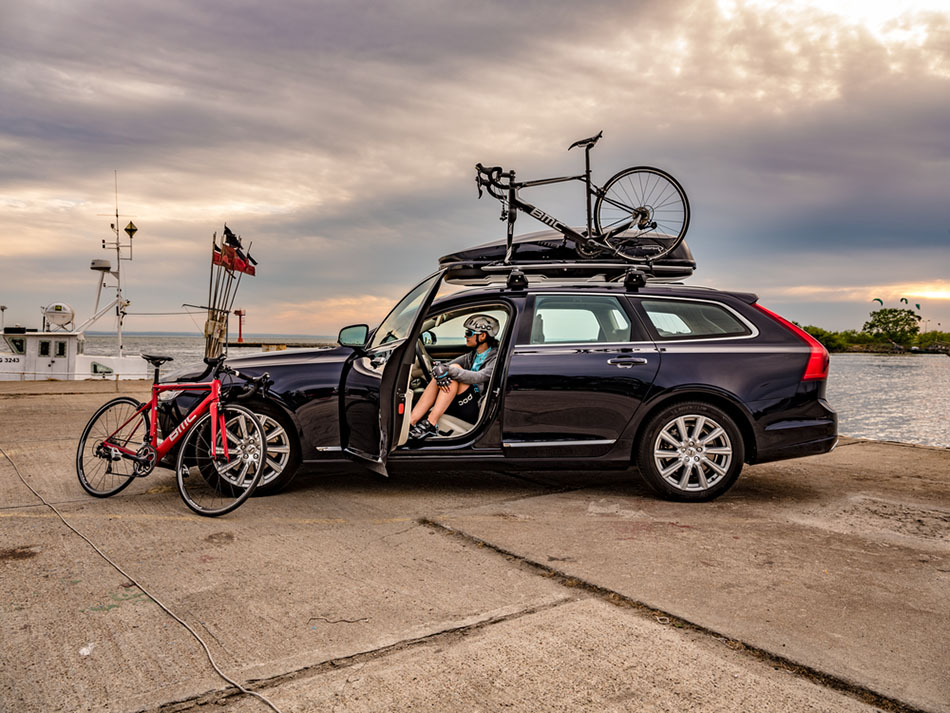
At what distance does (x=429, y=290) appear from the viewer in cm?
556

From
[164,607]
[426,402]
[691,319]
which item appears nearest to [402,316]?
[426,402]

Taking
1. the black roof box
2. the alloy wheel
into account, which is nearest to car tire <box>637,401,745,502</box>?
the alloy wheel

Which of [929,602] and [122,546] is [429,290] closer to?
[122,546]

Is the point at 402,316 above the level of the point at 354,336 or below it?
above

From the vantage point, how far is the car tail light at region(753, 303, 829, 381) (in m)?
5.54

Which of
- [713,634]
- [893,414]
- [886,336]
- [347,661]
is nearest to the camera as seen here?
[347,661]

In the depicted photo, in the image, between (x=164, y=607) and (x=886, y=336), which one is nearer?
(x=164, y=607)

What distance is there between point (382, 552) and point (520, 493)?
1.89 meters

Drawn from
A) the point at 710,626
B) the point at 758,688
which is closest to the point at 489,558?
the point at 710,626

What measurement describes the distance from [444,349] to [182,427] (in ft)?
8.95

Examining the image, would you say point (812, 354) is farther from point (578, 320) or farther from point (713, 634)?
point (713, 634)

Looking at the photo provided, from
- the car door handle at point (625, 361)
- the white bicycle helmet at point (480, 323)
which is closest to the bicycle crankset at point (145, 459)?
the white bicycle helmet at point (480, 323)

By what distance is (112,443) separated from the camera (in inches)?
218

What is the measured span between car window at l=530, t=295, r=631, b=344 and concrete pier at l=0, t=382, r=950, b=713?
3.96 ft
